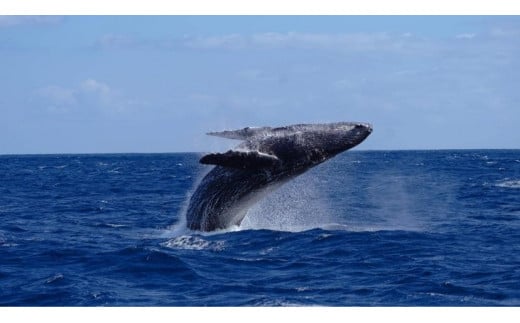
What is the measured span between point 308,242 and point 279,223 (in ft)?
12.2

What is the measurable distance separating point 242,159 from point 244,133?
106 centimetres

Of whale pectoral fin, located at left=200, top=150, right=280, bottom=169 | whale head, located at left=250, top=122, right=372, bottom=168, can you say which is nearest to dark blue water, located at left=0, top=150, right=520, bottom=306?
whale pectoral fin, located at left=200, top=150, right=280, bottom=169

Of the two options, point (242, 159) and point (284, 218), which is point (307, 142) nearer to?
point (242, 159)

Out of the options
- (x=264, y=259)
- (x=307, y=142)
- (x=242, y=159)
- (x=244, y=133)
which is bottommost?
(x=264, y=259)

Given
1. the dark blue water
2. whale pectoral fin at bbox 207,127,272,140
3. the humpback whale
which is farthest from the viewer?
whale pectoral fin at bbox 207,127,272,140

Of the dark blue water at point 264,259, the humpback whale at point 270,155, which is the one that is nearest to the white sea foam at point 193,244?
the dark blue water at point 264,259

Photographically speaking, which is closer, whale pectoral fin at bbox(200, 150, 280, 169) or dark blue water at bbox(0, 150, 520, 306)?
dark blue water at bbox(0, 150, 520, 306)

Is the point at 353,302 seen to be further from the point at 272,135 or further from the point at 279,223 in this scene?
the point at 279,223

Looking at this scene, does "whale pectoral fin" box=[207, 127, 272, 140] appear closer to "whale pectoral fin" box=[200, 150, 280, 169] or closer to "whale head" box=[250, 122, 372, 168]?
"whale head" box=[250, 122, 372, 168]

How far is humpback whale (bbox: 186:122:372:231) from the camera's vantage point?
44.4ft

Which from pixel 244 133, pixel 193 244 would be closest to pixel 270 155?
pixel 244 133

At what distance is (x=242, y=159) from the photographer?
12883 millimetres

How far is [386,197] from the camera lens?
1180 inches

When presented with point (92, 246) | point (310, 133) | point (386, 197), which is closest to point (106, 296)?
point (92, 246)
